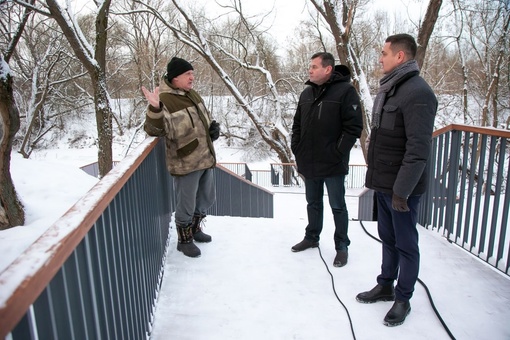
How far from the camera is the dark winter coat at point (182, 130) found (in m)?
2.90

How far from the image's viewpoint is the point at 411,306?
253 cm

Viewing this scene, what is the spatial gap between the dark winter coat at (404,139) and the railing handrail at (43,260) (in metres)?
1.67

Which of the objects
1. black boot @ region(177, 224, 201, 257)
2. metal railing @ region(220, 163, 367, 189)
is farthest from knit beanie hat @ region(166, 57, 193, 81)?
metal railing @ region(220, 163, 367, 189)

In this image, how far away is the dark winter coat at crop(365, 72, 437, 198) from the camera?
2068mm

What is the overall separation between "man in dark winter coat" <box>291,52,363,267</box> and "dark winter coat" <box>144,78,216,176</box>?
87cm

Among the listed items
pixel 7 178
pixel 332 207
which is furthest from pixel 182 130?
pixel 7 178

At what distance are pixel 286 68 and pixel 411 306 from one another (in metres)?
25.3

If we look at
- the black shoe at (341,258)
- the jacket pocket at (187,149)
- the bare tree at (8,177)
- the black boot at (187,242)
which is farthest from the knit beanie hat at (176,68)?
the bare tree at (8,177)

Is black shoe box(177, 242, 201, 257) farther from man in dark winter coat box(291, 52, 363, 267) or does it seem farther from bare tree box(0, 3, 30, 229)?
bare tree box(0, 3, 30, 229)

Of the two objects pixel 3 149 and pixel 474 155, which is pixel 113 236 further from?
pixel 3 149

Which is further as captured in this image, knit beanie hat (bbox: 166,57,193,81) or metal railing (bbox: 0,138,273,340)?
knit beanie hat (bbox: 166,57,193,81)

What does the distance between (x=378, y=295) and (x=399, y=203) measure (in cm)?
79

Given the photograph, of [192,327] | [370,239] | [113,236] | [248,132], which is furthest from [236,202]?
[248,132]

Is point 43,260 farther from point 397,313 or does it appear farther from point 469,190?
point 469,190
